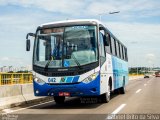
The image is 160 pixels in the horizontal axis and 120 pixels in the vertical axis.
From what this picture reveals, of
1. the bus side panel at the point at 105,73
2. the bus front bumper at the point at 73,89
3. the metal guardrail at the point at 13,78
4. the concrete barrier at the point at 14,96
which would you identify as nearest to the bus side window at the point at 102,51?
the bus side panel at the point at 105,73

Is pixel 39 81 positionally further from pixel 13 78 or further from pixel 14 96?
pixel 13 78

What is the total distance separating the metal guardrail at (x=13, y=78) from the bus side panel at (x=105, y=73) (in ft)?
16.8

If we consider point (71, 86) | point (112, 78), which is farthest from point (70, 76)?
point (112, 78)

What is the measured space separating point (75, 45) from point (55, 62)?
1.05 metres

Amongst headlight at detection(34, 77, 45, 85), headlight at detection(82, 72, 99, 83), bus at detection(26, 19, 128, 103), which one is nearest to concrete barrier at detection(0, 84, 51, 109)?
bus at detection(26, 19, 128, 103)

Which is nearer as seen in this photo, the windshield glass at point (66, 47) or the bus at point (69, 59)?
the bus at point (69, 59)

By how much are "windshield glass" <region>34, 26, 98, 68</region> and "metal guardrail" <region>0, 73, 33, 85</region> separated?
3505 millimetres

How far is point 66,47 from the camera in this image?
1422 cm

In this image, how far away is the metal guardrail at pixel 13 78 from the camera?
1727 centimetres

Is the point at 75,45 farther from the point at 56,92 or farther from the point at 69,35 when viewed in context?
Result: the point at 56,92

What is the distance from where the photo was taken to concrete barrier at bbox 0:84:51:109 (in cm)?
1453

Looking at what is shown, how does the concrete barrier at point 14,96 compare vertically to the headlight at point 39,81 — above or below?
below

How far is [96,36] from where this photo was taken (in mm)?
14172

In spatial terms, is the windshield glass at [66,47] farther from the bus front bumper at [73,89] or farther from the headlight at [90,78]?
the bus front bumper at [73,89]
